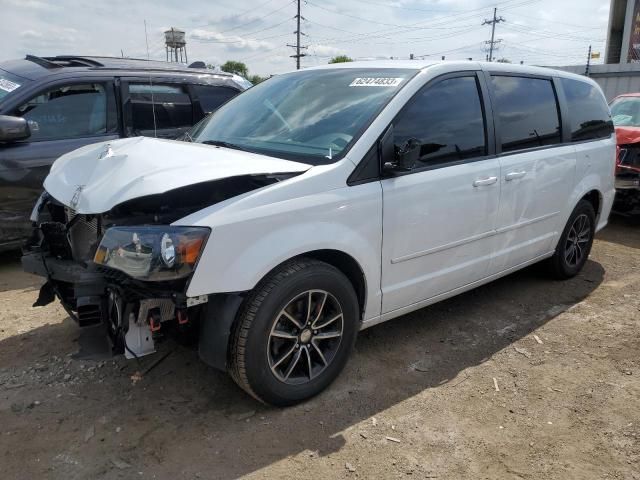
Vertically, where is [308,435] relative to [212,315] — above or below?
below

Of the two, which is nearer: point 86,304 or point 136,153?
point 86,304

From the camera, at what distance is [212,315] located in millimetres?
2545

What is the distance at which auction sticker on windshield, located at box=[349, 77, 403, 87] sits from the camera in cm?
323

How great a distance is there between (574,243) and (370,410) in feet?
9.80

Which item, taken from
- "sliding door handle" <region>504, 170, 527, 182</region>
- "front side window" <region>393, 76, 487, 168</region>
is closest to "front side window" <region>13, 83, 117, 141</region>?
"front side window" <region>393, 76, 487, 168</region>

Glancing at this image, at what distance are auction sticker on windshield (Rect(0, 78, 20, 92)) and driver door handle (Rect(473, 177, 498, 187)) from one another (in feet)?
13.2

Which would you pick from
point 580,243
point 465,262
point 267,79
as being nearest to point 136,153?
point 267,79

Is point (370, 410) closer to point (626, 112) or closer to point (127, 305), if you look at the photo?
point (127, 305)

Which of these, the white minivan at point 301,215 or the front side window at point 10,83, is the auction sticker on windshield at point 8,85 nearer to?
the front side window at point 10,83

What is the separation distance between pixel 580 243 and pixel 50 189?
4424 millimetres

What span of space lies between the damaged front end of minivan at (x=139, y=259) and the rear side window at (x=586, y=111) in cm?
303

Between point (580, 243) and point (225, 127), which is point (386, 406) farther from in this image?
point (580, 243)

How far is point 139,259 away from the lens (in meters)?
2.38

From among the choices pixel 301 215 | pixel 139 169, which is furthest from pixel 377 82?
pixel 139 169
